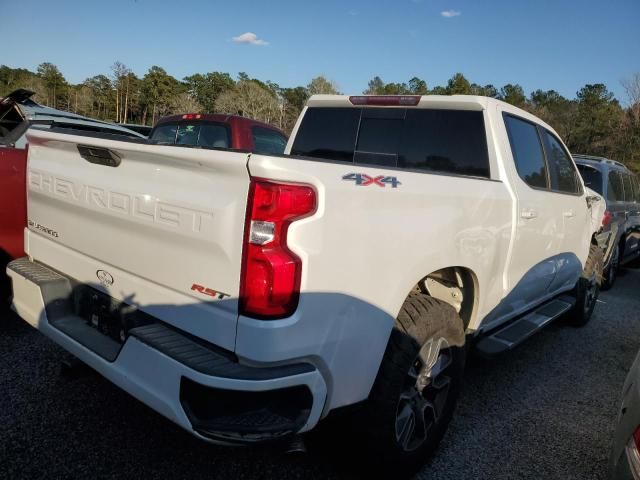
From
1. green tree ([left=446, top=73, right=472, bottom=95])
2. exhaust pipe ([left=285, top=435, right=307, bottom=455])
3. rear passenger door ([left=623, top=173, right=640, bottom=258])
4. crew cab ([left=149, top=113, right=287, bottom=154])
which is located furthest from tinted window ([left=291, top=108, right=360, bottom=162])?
green tree ([left=446, top=73, right=472, bottom=95])

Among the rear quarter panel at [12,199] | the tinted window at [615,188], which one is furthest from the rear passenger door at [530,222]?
the tinted window at [615,188]

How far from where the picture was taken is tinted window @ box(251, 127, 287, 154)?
710cm

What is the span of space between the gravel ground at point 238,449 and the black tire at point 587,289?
1215 millimetres

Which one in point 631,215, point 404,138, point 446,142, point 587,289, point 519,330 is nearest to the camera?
point 446,142

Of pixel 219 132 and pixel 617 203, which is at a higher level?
pixel 219 132

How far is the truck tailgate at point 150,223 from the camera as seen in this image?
174 centimetres

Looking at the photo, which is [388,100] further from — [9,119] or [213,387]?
[9,119]

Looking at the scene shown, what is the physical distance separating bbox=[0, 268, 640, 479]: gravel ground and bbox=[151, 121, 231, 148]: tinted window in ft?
12.3

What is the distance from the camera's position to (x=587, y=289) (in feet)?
17.5

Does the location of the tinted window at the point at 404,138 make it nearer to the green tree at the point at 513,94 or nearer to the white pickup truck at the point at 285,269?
the white pickup truck at the point at 285,269

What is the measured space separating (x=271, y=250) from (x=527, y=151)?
8.33 feet

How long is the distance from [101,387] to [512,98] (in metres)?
73.9

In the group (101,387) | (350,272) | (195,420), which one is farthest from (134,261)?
(101,387)

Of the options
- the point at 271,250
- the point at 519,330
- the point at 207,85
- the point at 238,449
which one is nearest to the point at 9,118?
the point at 238,449
